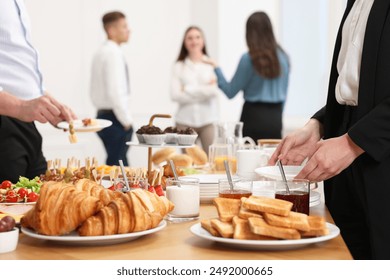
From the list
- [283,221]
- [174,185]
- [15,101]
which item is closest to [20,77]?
[15,101]

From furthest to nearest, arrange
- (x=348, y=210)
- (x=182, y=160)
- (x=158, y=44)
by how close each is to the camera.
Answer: (x=158, y=44), (x=182, y=160), (x=348, y=210)

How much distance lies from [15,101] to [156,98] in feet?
20.8

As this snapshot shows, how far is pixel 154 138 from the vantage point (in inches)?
102

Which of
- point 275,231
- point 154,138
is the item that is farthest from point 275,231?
point 154,138

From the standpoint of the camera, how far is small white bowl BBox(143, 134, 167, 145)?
8.46 feet

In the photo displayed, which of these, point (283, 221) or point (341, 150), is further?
point (341, 150)

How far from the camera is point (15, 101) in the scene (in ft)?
8.57

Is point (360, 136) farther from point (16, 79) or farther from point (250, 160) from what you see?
point (16, 79)

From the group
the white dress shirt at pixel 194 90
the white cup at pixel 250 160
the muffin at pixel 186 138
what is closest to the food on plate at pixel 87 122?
the muffin at pixel 186 138

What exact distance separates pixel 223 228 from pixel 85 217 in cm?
31

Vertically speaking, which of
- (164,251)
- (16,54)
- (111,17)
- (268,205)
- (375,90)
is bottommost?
(164,251)

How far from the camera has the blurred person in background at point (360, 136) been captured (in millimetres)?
1924

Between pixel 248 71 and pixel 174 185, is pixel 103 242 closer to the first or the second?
pixel 174 185

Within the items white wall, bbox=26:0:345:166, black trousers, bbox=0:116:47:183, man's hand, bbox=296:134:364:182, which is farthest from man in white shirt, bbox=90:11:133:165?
man's hand, bbox=296:134:364:182
